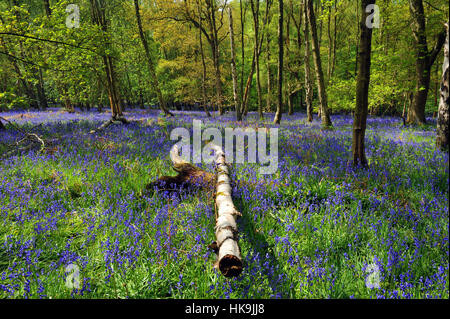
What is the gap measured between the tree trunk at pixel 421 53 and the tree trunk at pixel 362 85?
8960mm

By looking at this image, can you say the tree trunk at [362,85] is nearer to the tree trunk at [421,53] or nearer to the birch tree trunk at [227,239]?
the birch tree trunk at [227,239]

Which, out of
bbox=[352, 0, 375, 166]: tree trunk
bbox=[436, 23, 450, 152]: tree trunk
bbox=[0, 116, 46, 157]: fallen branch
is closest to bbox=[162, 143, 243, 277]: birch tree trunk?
bbox=[352, 0, 375, 166]: tree trunk

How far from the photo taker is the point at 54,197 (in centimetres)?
404

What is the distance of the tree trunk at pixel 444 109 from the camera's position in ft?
13.7

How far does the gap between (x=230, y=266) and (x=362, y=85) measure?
4236 mm

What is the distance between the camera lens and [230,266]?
2213mm

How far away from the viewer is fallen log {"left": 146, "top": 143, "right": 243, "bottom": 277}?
2.22 m

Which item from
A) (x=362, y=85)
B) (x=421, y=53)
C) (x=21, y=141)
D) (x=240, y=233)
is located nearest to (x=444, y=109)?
(x=362, y=85)

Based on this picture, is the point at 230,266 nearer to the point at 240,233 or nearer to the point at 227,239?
the point at 227,239

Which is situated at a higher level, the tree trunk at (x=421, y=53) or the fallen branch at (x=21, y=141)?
the tree trunk at (x=421, y=53)

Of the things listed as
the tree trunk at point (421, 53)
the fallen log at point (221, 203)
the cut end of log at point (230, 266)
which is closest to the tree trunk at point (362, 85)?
the fallen log at point (221, 203)
